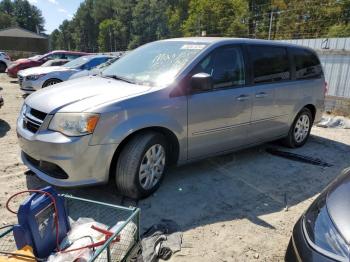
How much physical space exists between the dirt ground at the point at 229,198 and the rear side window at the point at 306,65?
132cm

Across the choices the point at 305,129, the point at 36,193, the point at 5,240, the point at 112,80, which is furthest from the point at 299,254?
the point at 305,129

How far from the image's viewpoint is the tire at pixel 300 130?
549 centimetres

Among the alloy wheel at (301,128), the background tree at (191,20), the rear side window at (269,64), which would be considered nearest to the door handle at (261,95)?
the rear side window at (269,64)

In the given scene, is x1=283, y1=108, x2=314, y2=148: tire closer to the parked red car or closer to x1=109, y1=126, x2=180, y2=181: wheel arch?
x1=109, y1=126, x2=180, y2=181: wheel arch

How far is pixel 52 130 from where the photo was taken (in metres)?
3.20

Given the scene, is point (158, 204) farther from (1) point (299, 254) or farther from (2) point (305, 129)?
(2) point (305, 129)

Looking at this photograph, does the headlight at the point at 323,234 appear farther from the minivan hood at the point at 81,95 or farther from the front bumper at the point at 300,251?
the minivan hood at the point at 81,95

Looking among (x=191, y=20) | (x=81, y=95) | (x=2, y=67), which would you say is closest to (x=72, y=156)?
(x=81, y=95)

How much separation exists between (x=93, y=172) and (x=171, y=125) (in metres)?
0.97

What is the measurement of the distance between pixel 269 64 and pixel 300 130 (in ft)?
4.87

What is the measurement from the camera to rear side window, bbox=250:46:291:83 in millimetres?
4570

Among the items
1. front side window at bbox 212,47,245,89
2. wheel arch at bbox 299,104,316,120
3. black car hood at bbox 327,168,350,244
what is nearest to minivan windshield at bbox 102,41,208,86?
front side window at bbox 212,47,245,89

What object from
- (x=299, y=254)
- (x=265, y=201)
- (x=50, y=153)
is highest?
(x=50, y=153)

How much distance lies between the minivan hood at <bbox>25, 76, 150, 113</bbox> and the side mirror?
0.53 m
